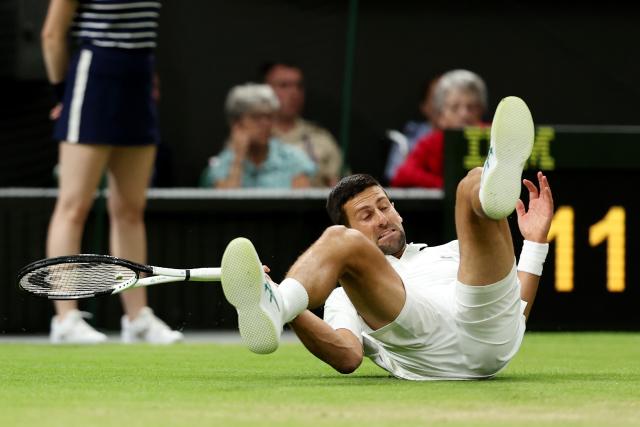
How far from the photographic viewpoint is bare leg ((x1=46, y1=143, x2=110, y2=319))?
7.56 m

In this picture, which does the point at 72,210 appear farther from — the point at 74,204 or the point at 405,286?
the point at 405,286

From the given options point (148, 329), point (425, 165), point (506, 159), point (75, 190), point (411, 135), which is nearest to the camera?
point (506, 159)

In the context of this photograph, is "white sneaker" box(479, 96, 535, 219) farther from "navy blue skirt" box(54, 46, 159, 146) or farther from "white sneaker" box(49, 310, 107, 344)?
"white sneaker" box(49, 310, 107, 344)

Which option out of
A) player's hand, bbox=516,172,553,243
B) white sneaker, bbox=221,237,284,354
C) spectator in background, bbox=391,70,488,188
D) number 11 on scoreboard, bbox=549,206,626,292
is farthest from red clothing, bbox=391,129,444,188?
white sneaker, bbox=221,237,284,354

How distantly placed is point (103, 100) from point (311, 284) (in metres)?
3.09

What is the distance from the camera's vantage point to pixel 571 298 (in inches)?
340

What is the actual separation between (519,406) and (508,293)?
77 centimetres

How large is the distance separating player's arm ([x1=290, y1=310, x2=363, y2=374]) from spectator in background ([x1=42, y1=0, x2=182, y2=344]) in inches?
105

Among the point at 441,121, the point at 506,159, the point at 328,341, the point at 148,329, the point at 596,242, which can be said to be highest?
the point at 506,159

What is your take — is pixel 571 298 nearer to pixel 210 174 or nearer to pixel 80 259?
pixel 210 174

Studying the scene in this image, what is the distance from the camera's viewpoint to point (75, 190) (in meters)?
7.59

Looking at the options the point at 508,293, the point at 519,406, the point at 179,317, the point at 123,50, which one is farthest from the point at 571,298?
the point at 519,406

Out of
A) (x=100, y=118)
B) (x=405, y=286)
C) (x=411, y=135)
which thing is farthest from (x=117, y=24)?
(x=411, y=135)

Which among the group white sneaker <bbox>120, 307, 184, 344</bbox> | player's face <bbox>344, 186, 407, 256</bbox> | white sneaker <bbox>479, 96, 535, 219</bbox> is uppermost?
white sneaker <bbox>479, 96, 535, 219</bbox>
